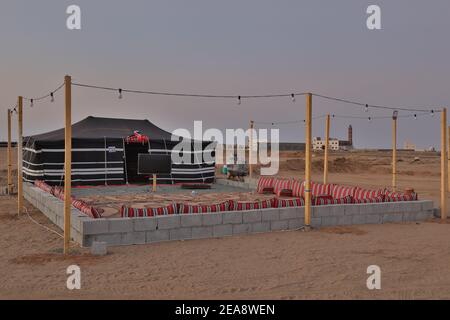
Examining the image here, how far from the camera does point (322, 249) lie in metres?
7.54

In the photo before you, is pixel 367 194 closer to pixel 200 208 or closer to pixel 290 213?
pixel 290 213

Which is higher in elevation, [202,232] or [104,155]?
[104,155]

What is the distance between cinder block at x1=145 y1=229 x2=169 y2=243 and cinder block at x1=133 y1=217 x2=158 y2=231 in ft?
0.27

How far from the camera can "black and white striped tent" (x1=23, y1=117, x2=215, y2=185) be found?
58.7ft

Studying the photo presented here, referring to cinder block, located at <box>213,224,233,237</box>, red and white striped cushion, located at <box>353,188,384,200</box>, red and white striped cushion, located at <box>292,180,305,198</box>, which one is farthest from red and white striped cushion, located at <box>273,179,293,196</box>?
cinder block, located at <box>213,224,233,237</box>

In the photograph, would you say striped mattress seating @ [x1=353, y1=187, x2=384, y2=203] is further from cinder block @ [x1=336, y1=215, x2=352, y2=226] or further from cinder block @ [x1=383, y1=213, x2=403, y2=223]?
cinder block @ [x1=336, y1=215, x2=352, y2=226]

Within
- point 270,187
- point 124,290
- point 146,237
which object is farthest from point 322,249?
point 270,187

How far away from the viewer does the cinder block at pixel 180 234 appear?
26.3ft

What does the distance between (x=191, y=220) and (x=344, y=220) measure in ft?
11.9

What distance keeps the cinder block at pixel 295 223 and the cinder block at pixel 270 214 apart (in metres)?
0.34

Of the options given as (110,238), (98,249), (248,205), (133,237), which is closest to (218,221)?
(248,205)

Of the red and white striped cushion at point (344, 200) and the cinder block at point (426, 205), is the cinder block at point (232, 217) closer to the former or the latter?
the red and white striped cushion at point (344, 200)

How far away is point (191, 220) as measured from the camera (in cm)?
816

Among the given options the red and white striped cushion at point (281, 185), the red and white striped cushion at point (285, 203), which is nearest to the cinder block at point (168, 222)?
the red and white striped cushion at point (285, 203)
